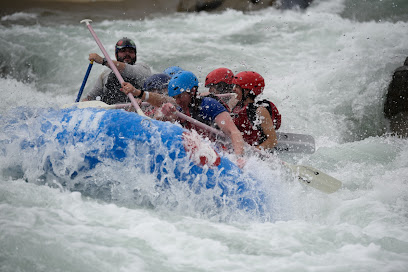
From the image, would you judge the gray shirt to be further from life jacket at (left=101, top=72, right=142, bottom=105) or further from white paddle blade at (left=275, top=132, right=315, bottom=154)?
white paddle blade at (left=275, top=132, right=315, bottom=154)

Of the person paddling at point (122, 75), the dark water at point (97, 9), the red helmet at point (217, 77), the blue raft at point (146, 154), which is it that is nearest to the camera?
the blue raft at point (146, 154)

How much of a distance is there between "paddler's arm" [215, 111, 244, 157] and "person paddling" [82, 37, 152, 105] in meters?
1.72

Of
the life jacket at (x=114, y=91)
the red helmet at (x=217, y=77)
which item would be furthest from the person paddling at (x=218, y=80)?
the life jacket at (x=114, y=91)

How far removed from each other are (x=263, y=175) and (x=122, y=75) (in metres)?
2.24

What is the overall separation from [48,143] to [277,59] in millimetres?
6485

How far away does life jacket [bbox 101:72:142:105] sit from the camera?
5148mm

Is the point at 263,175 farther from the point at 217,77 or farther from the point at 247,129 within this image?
the point at 217,77

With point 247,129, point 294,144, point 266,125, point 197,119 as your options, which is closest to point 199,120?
point 197,119

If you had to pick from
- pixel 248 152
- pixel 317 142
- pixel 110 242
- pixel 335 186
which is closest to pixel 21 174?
pixel 110 242

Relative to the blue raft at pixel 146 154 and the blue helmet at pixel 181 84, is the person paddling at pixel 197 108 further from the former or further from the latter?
the blue raft at pixel 146 154

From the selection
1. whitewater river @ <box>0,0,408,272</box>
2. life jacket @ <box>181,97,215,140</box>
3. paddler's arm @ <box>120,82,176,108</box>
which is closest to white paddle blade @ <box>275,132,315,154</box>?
whitewater river @ <box>0,0,408,272</box>

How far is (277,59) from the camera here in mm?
9281

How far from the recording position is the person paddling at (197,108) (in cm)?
365

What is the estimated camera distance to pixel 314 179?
3.90 metres
